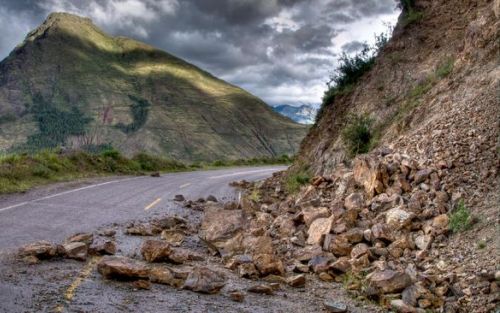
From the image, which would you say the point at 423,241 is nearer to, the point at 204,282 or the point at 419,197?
the point at 419,197

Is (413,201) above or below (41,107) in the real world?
below

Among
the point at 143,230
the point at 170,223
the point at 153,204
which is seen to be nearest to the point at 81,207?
the point at 153,204

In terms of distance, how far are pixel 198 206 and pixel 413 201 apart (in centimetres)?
797

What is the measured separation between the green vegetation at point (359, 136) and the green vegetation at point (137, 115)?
135854 millimetres

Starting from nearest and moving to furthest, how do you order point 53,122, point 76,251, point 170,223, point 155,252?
1. point 76,251
2. point 155,252
3. point 170,223
4. point 53,122

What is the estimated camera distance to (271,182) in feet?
68.9

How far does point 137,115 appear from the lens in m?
157

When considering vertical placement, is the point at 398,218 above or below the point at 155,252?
above

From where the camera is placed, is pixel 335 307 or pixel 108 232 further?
pixel 108 232

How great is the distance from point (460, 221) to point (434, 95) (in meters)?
6.06

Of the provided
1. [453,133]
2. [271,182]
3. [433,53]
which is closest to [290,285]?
[453,133]

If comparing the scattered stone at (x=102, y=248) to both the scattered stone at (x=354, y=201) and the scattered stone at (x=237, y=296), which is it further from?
the scattered stone at (x=354, y=201)

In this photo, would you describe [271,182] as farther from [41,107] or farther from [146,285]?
[41,107]

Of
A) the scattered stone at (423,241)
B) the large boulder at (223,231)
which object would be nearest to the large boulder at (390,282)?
the scattered stone at (423,241)
